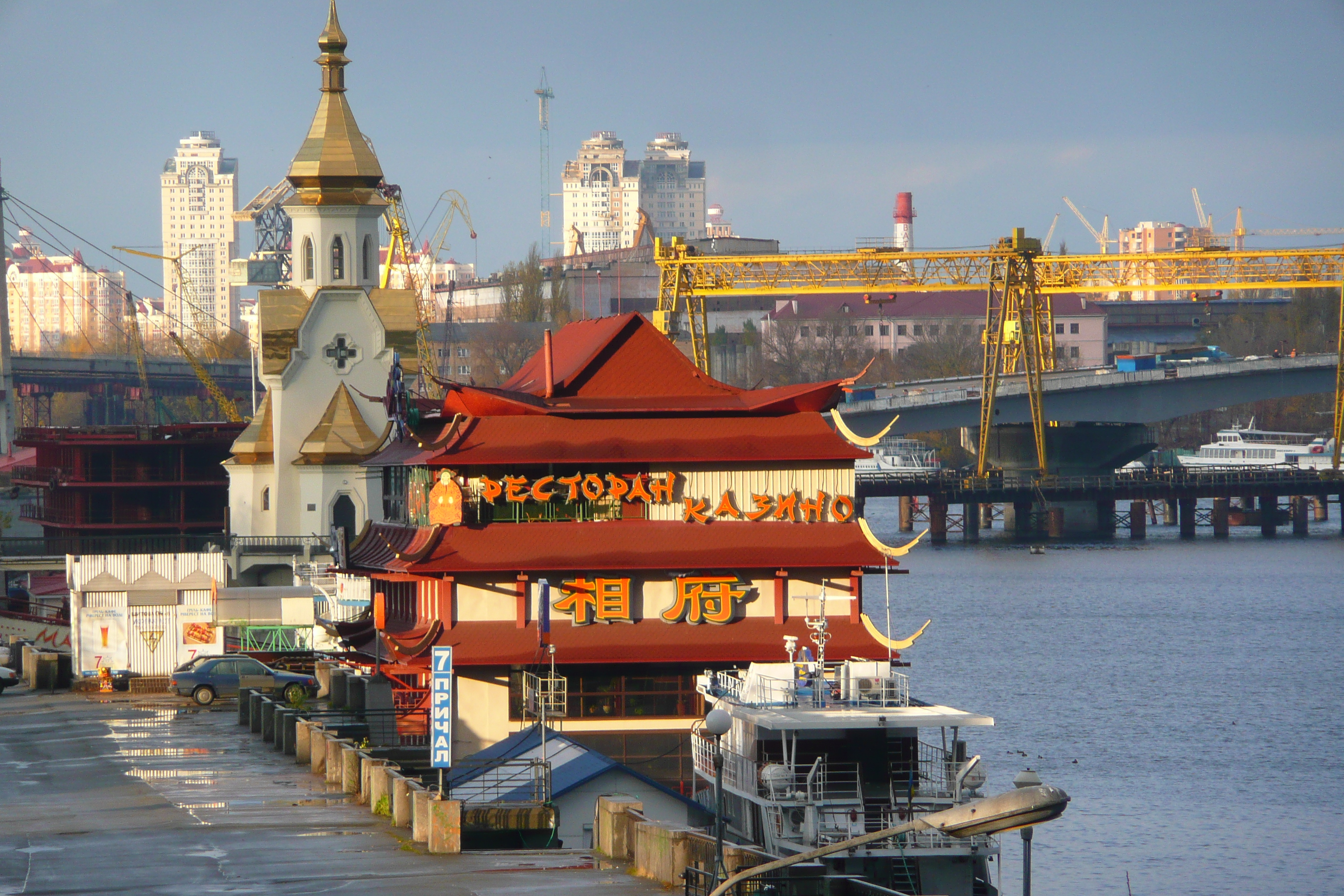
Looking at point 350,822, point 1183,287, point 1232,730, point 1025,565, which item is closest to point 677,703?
point 350,822

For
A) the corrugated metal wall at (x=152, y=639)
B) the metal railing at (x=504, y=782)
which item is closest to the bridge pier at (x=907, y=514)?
the corrugated metal wall at (x=152, y=639)

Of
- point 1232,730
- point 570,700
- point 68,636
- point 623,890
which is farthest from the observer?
point 68,636

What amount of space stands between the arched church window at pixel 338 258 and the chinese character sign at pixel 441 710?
58969mm

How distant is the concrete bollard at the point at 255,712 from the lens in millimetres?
54469

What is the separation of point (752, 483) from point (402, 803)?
18.1 metres

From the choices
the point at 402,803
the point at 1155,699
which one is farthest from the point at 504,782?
the point at 1155,699

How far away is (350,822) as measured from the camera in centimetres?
3816

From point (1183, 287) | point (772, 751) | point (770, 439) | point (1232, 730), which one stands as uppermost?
point (1183, 287)

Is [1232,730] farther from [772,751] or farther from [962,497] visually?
[962,497]

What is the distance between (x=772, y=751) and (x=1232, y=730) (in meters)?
38.9

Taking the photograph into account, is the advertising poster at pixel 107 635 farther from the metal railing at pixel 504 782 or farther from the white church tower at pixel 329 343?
the metal railing at pixel 504 782

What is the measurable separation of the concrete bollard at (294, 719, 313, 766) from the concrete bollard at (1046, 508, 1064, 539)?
13507 cm

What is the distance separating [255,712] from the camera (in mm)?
54875

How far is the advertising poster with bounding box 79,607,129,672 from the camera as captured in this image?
248ft
